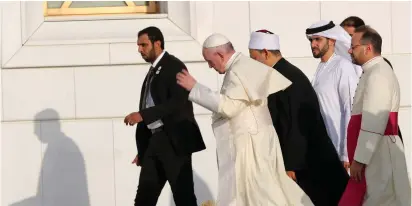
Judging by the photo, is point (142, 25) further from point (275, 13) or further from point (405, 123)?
point (405, 123)

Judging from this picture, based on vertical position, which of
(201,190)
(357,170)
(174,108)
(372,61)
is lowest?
(201,190)

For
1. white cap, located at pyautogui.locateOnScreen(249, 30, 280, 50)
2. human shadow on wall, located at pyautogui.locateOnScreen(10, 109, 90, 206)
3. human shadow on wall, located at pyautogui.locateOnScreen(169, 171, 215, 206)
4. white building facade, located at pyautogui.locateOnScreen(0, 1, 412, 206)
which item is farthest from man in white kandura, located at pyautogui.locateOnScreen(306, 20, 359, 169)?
human shadow on wall, located at pyautogui.locateOnScreen(10, 109, 90, 206)

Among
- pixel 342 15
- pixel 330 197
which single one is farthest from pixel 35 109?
pixel 330 197

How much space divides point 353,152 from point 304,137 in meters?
0.67

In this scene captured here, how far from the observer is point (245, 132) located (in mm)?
9977

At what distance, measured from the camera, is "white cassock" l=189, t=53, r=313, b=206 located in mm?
9898

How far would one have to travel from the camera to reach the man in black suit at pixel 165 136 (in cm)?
1122

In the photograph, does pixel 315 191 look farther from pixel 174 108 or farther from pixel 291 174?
pixel 174 108

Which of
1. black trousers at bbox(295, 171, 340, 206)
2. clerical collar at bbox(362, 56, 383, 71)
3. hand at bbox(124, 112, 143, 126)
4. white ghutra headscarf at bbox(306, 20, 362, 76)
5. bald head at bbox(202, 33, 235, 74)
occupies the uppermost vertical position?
white ghutra headscarf at bbox(306, 20, 362, 76)

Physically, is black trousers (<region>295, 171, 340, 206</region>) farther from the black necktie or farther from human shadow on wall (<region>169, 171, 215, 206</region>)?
human shadow on wall (<region>169, 171, 215, 206</region>)

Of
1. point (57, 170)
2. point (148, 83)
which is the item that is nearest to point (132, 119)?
point (148, 83)

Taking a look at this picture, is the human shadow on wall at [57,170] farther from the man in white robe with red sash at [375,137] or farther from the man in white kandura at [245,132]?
the man in white robe with red sash at [375,137]

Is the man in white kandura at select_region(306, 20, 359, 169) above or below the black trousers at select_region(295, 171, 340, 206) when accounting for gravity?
above

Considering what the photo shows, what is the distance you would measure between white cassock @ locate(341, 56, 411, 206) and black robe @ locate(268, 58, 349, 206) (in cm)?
75
